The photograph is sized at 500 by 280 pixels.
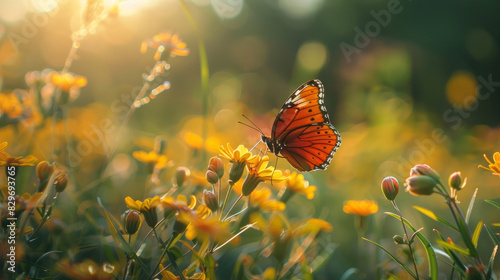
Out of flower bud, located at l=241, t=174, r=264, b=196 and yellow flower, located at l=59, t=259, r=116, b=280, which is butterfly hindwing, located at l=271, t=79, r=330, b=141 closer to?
flower bud, located at l=241, t=174, r=264, b=196

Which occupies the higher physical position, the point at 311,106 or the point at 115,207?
the point at 311,106

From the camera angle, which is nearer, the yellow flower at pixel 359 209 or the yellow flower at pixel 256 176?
the yellow flower at pixel 256 176

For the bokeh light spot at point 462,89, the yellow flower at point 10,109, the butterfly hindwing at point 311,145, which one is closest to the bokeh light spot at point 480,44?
the bokeh light spot at point 462,89

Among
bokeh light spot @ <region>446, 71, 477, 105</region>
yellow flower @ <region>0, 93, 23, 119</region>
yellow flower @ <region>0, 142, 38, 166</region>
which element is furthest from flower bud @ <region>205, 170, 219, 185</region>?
bokeh light spot @ <region>446, 71, 477, 105</region>

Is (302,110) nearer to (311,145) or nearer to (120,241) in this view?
(311,145)

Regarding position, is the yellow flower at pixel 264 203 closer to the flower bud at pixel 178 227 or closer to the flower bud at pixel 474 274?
the flower bud at pixel 178 227

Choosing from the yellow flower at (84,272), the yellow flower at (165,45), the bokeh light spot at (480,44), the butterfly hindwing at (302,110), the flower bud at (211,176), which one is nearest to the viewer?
the yellow flower at (84,272)

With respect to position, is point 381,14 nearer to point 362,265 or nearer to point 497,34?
point 497,34

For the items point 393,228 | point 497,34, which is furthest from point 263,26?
point 393,228
